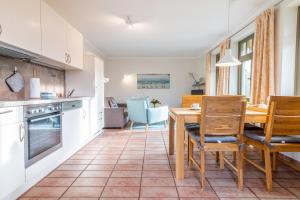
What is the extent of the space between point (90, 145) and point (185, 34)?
10.4 feet

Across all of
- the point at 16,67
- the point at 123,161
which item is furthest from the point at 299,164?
the point at 16,67

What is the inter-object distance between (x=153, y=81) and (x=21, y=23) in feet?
19.4

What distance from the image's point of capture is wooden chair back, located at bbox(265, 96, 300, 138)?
1.96 metres

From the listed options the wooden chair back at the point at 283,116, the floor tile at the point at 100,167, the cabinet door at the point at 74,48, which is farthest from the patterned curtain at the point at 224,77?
the floor tile at the point at 100,167

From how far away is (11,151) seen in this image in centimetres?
169

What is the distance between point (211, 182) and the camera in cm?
215

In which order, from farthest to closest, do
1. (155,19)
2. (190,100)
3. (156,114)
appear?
(156,114)
(155,19)
(190,100)

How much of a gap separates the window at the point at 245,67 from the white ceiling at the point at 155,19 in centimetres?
45

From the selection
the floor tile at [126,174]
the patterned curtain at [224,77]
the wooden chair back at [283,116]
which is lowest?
the floor tile at [126,174]

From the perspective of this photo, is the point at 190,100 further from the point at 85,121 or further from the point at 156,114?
the point at 156,114

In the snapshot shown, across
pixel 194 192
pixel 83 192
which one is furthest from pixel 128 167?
pixel 194 192

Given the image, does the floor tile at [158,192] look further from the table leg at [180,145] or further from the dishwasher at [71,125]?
the dishwasher at [71,125]

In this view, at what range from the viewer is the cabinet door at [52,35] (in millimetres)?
2541

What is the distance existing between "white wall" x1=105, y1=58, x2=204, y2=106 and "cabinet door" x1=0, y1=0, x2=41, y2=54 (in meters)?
5.37
